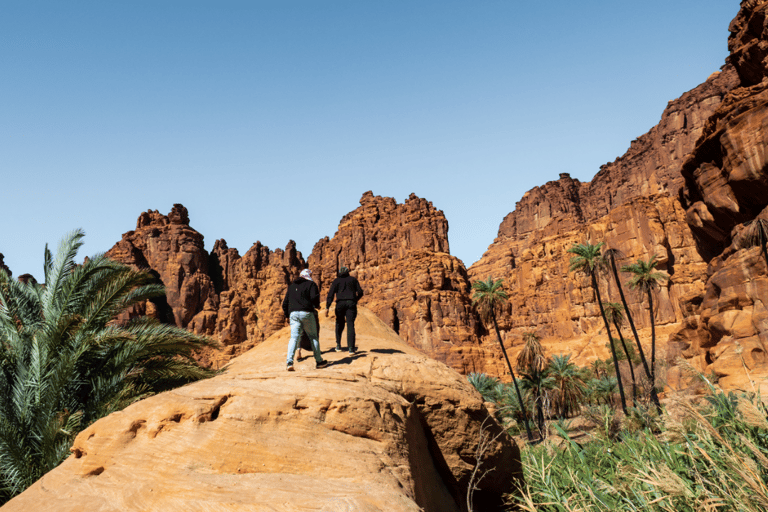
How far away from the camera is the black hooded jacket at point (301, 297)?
7277 millimetres

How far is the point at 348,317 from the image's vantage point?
7.83m

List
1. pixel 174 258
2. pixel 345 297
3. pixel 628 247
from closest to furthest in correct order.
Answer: pixel 345 297
pixel 628 247
pixel 174 258

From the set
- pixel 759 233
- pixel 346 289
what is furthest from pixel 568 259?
pixel 346 289

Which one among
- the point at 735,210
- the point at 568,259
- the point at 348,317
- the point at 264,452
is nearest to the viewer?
the point at 264,452

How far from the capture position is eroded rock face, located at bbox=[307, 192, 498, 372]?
69.8 metres

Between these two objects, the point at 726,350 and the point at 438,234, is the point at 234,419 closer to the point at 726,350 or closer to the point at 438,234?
the point at 726,350

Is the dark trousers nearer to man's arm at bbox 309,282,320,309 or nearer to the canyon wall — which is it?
man's arm at bbox 309,282,320,309

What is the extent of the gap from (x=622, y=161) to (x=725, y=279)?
332 feet

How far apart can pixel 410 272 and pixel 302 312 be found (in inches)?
2840

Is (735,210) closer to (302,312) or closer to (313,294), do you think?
(313,294)

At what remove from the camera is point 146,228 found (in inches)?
3583

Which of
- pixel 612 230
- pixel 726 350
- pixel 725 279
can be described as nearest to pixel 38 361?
pixel 726 350

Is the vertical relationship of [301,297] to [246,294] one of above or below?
below

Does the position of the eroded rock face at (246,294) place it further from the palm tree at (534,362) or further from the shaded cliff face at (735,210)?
the shaded cliff face at (735,210)
